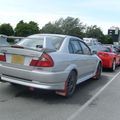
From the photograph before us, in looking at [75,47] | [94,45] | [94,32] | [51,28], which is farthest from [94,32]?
[75,47]

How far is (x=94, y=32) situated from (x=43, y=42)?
10925cm

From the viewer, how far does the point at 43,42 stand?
7.42 meters

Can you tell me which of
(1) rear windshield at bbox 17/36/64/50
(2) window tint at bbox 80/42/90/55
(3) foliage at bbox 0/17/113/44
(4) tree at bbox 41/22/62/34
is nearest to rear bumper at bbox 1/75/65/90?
(1) rear windshield at bbox 17/36/64/50

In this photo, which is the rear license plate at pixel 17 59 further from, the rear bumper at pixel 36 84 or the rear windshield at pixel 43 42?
the rear windshield at pixel 43 42

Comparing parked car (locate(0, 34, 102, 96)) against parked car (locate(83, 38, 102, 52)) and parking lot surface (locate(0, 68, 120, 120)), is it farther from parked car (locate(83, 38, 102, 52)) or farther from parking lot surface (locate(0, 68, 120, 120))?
parked car (locate(83, 38, 102, 52))

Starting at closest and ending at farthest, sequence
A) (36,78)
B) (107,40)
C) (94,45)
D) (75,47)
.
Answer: (36,78)
(75,47)
(94,45)
(107,40)

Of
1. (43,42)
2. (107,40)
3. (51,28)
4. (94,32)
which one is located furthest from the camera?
(94,32)

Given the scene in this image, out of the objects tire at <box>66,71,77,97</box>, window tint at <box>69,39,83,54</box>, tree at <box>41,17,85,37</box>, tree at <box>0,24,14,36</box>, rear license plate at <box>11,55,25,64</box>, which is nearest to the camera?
rear license plate at <box>11,55,25,64</box>

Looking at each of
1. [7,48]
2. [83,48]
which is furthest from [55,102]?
[83,48]

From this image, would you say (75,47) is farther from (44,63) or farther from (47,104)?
(47,104)

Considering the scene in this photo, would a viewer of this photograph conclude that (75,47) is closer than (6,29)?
→ Yes

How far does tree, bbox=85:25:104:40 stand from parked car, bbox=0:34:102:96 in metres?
106

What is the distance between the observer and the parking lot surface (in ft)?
18.8

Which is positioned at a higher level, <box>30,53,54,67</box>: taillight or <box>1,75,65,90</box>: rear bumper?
<box>30,53,54,67</box>: taillight
